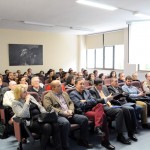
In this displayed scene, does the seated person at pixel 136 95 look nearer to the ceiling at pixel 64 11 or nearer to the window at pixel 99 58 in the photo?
the ceiling at pixel 64 11

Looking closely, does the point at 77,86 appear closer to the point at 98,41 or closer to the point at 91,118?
the point at 91,118

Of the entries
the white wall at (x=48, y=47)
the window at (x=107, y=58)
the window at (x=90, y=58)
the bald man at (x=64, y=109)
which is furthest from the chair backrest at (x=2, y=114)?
the window at (x=90, y=58)

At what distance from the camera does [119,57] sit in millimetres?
9102

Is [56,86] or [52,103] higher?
[56,86]

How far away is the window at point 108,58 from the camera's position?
9406 millimetres

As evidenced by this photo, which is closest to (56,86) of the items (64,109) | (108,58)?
(64,109)

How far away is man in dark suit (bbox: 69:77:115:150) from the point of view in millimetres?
3202

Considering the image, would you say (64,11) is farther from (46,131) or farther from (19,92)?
(46,131)

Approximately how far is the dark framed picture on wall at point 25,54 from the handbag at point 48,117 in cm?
619

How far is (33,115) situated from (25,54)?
20.5 ft

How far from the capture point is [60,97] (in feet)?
11.1

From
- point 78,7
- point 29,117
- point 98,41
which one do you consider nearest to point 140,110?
point 29,117

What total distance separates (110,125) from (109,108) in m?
0.63

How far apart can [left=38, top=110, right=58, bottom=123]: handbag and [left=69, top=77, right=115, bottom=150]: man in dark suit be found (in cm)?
63
